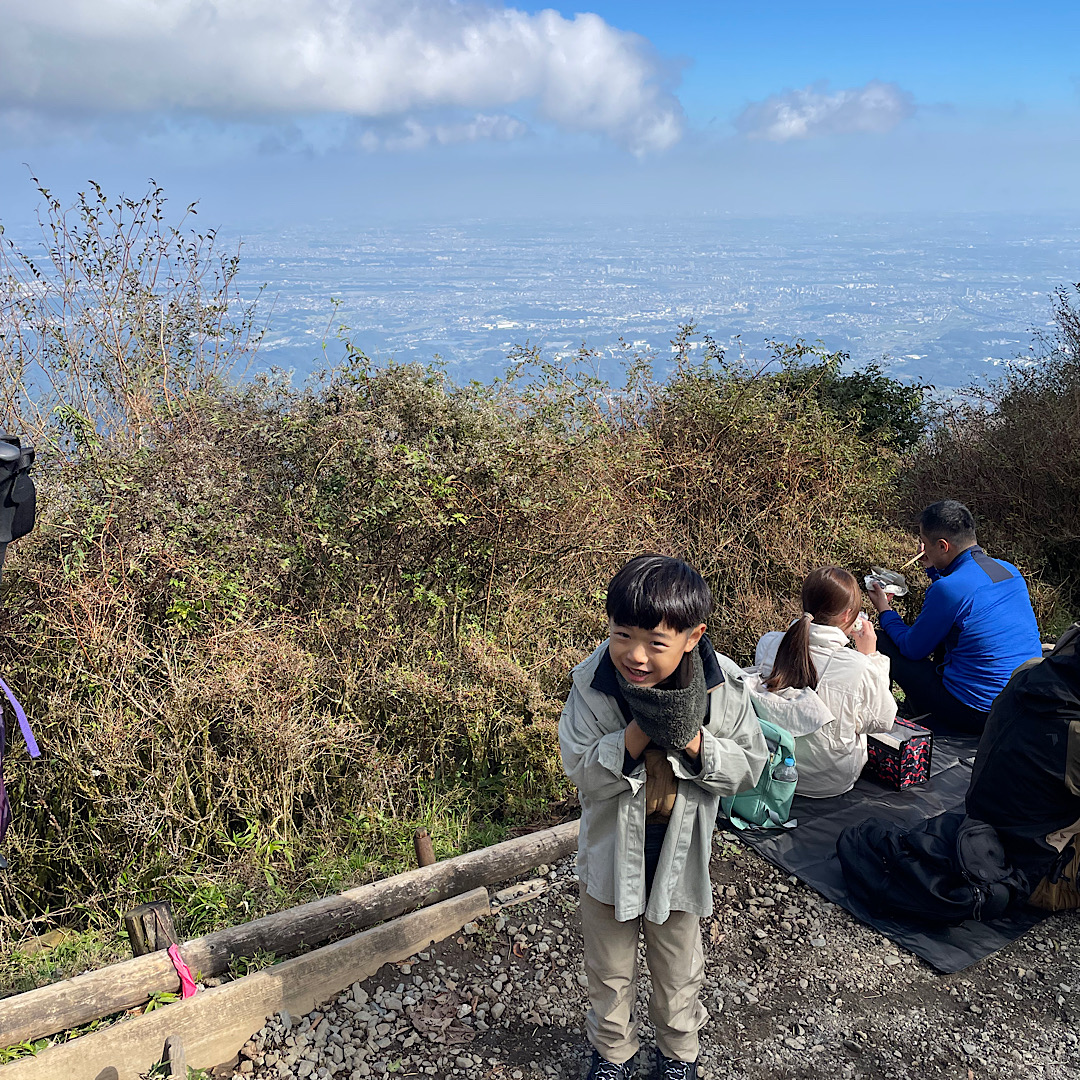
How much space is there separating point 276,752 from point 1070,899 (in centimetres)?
343

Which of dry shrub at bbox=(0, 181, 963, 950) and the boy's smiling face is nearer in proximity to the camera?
the boy's smiling face

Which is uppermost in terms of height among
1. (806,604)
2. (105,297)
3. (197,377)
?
(105,297)

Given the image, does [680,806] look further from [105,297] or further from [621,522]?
[105,297]

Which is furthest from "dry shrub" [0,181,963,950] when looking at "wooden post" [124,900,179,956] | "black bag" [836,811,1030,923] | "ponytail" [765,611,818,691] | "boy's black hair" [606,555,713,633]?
"boy's black hair" [606,555,713,633]

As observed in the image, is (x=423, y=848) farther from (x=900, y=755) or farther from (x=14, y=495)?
(x=900, y=755)

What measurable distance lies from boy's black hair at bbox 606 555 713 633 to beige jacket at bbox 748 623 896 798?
77.2 inches

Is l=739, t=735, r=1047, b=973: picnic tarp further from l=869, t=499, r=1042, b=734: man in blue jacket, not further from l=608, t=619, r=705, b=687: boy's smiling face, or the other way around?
l=608, t=619, r=705, b=687: boy's smiling face

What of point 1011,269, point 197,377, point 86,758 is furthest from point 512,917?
point 1011,269

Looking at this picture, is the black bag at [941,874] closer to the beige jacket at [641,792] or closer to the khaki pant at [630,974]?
the khaki pant at [630,974]

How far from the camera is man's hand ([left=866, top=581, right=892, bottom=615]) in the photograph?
5.09m

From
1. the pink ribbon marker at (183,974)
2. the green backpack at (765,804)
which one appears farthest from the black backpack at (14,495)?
the green backpack at (765,804)

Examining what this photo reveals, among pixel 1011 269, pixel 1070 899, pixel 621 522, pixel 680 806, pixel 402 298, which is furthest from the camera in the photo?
pixel 1011 269

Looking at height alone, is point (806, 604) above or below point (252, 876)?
above

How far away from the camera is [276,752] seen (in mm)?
3664
